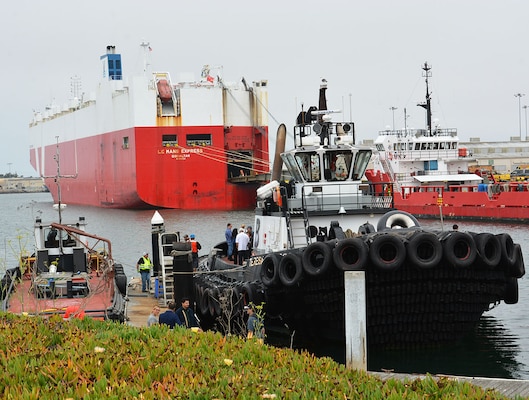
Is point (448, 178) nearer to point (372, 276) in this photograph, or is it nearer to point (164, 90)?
point (164, 90)

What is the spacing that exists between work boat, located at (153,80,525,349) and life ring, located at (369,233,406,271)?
0.05ft

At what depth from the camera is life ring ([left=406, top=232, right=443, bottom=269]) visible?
13.6m

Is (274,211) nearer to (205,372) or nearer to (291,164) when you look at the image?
(291,164)

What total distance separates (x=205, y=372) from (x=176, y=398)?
81cm

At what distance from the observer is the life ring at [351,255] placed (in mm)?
13617

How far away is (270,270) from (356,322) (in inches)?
196

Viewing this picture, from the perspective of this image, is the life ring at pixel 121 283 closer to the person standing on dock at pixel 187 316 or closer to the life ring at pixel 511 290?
the person standing on dock at pixel 187 316

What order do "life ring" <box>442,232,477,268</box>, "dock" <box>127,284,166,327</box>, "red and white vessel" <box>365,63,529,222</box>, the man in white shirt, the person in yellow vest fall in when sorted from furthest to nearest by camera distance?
1. "red and white vessel" <box>365,63,529,222</box>
2. the person in yellow vest
3. the man in white shirt
4. "dock" <box>127,284,166,327</box>
5. "life ring" <box>442,232,477,268</box>

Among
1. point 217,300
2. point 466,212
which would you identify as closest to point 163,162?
point 466,212

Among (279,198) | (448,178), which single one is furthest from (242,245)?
(448,178)

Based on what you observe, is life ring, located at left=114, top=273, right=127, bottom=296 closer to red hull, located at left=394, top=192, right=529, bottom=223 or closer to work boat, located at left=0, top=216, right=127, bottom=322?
work boat, located at left=0, top=216, right=127, bottom=322

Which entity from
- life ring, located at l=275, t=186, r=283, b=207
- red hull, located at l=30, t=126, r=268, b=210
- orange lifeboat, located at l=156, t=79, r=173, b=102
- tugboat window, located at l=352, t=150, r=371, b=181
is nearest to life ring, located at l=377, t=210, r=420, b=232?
life ring, located at l=275, t=186, r=283, b=207

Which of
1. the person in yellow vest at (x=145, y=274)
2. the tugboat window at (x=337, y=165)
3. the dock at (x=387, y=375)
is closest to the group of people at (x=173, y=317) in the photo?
the dock at (x=387, y=375)

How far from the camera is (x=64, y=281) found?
17.6 metres
